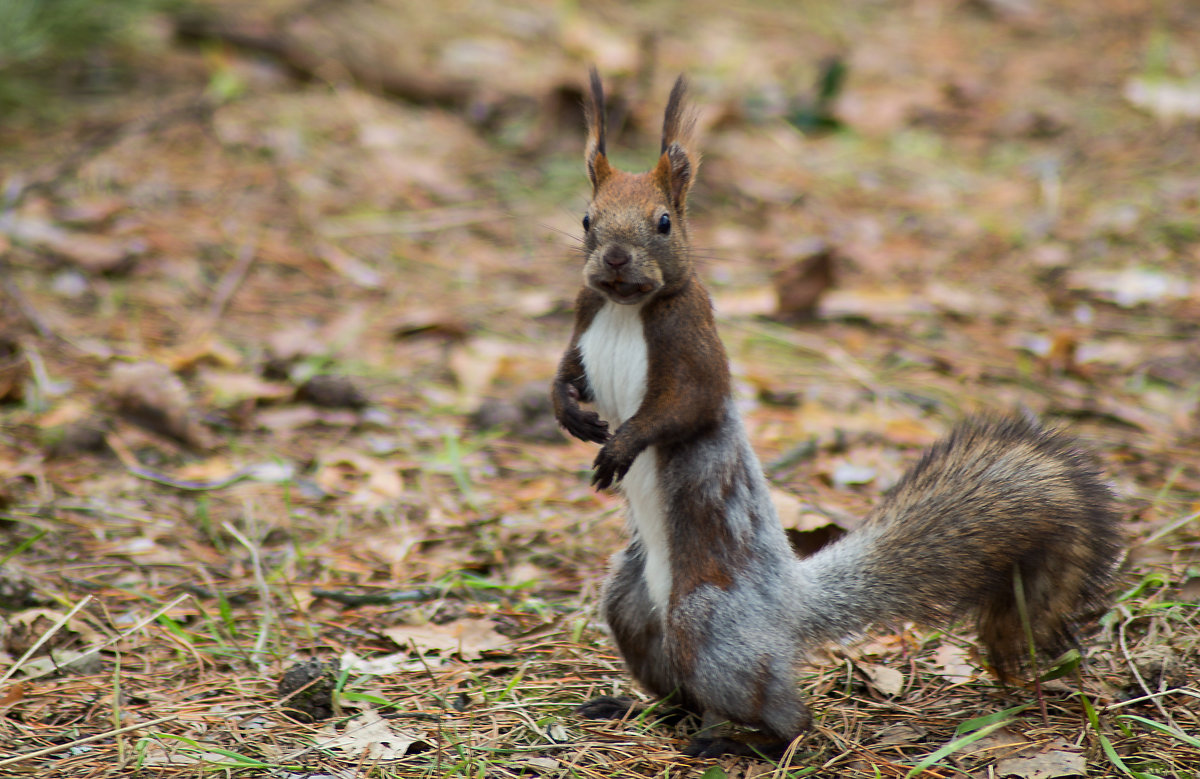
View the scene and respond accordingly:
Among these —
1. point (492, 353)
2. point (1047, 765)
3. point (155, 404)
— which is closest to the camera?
point (1047, 765)

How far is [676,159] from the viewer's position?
8.37 feet

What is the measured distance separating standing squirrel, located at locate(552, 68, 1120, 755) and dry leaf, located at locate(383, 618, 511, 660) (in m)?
0.39

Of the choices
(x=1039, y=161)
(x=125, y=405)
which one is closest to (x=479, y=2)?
(x=1039, y=161)

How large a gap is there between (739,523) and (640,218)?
700mm

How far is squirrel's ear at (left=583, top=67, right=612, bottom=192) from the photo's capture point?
102 inches

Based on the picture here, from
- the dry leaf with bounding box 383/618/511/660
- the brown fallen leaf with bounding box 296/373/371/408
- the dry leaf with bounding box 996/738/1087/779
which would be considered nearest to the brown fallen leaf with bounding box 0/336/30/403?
the brown fallen leaf with bounding box 296/373/371/408

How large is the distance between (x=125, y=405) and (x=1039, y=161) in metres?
5.28

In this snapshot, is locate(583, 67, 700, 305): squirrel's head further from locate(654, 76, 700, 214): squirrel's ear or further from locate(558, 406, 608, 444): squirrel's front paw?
locate(558, 406, 608, 444): squirrel's front paw

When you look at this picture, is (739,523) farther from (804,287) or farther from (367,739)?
(804,287)

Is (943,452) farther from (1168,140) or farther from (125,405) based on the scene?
(1168,140)

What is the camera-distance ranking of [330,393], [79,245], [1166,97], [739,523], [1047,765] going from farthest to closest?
[1166,97] → [79,245] → [330,393] → [739,523] → [1047,765]

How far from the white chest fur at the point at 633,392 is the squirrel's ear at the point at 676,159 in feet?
0.97

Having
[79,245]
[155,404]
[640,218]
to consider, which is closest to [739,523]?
[640,218]

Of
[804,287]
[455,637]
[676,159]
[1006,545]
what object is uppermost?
[676,159]
